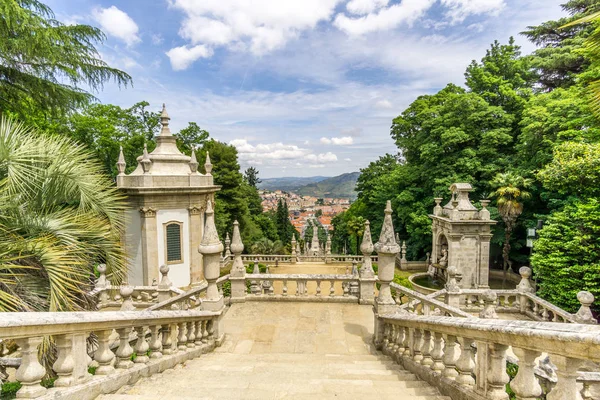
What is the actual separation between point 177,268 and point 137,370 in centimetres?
1365

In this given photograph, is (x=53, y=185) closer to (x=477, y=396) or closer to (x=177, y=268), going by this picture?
(x=477, y=396)

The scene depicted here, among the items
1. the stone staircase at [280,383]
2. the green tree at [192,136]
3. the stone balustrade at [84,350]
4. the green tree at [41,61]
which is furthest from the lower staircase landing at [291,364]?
the green tree at [192,136]

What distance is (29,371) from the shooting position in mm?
2553

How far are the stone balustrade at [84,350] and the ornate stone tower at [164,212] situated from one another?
1200 centimetres

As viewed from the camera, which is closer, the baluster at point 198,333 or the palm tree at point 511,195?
the baluster at point 198,333

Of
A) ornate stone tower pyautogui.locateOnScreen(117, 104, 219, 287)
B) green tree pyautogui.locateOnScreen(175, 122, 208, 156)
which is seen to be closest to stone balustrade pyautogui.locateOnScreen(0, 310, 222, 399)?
ornate stone tower pyautogui.locateOnScreen(117, 104, 219, 287)

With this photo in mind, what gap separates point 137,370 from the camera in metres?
3.96

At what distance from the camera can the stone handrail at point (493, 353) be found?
80.3 inches

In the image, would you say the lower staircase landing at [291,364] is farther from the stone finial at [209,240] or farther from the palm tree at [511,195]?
the palm tree at [511,195]

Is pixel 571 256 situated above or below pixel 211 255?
below

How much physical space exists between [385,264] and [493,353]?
3.70m

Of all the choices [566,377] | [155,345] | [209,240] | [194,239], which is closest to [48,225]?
[155,345]

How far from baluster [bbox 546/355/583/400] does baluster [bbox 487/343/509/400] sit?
0.69 meters

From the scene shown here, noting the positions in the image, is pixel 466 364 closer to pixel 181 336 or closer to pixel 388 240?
pixel 388 240
